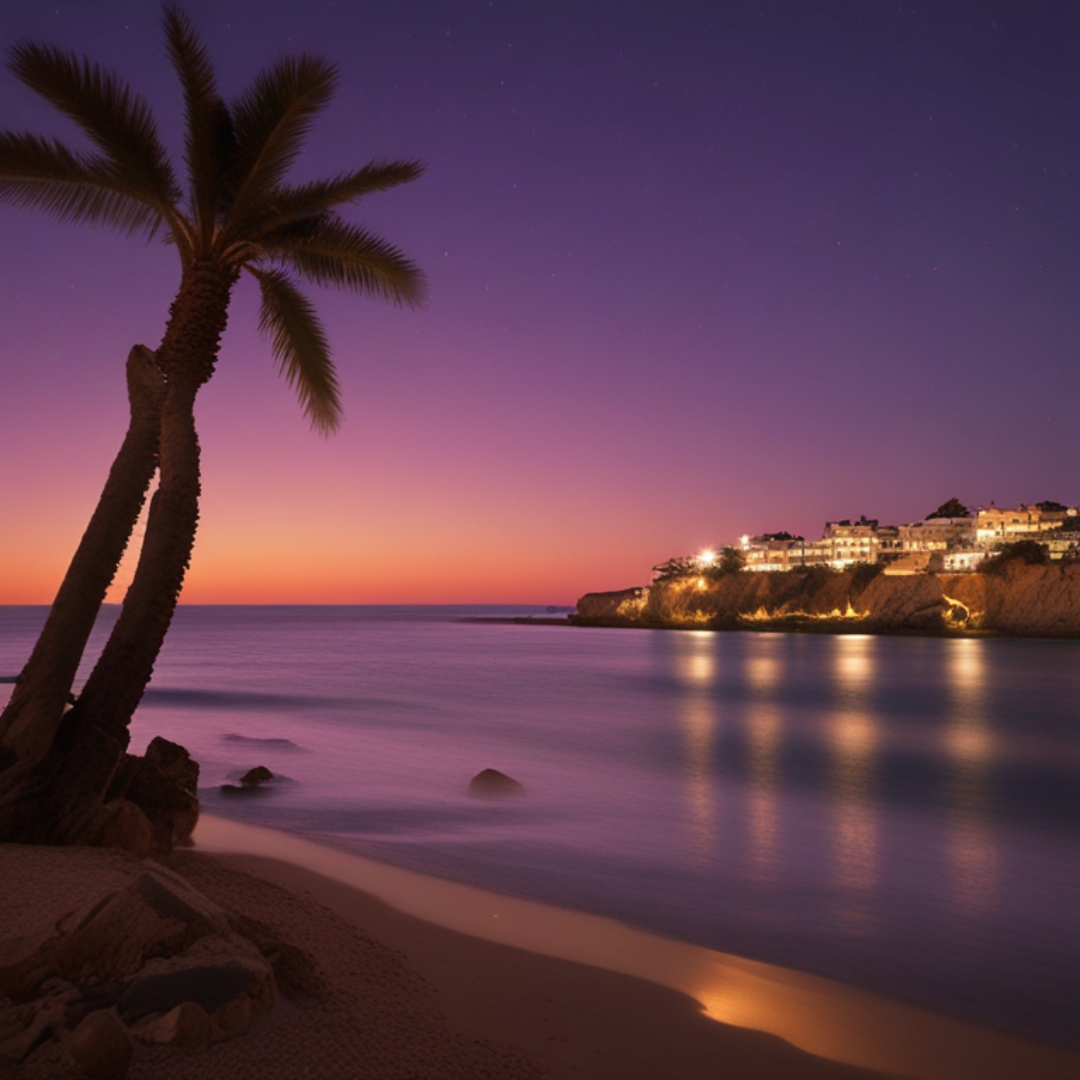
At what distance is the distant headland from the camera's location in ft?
356

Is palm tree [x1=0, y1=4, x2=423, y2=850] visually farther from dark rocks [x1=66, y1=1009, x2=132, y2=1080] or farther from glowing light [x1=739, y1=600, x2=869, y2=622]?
glowing light [x1=739, y1=600, x2=869, y2=622]

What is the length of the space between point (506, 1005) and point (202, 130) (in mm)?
9980

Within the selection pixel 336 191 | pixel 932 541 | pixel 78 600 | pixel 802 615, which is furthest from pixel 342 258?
pixel 932 541

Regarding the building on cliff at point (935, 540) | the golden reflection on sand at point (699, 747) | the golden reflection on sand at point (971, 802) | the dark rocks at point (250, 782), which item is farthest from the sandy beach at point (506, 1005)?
the building on cliff at point (935, 540)

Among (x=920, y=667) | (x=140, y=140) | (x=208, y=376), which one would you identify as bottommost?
(x=920, y=667)

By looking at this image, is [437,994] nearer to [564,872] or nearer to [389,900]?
[389,900]

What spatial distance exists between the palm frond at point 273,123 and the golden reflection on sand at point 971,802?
12.2m

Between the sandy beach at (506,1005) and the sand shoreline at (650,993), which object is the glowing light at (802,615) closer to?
the sand shoreline at (650,993)

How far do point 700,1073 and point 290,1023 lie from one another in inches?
103

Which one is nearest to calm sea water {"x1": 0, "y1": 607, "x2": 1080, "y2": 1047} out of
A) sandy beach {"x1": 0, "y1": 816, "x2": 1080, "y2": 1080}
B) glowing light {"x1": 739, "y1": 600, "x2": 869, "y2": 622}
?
sandy beach {"x1": 0, "y1": 816, "x2": 1080, "y2": 1080}

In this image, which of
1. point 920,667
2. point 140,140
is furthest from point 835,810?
point 920,667

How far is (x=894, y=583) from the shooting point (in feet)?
401

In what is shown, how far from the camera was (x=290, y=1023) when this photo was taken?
15.9 feet

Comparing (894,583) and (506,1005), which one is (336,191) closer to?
(506,1005)
